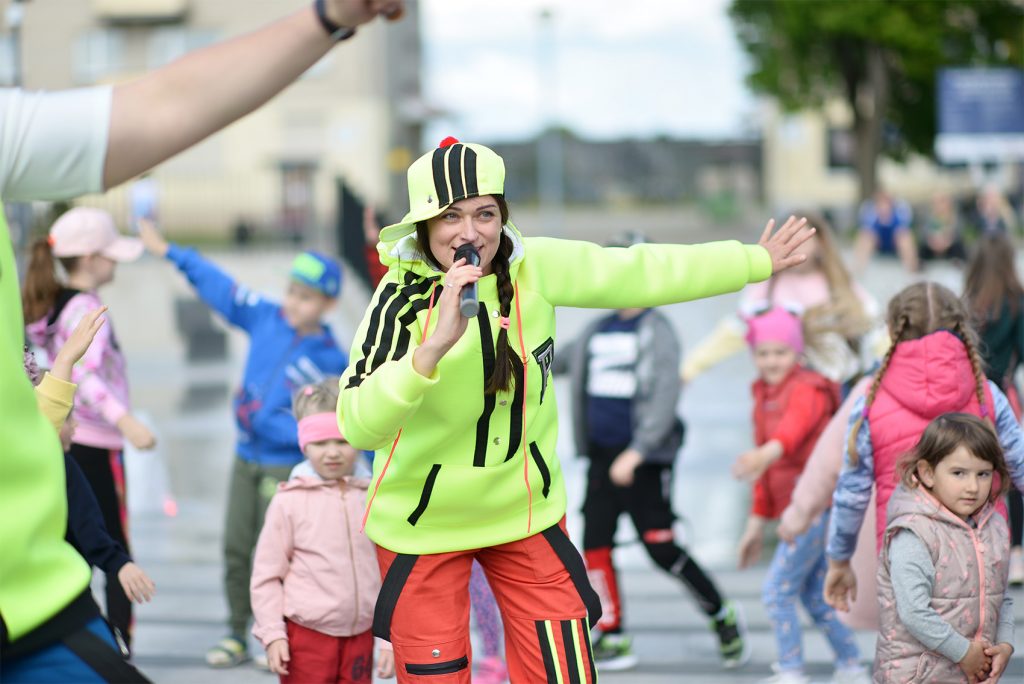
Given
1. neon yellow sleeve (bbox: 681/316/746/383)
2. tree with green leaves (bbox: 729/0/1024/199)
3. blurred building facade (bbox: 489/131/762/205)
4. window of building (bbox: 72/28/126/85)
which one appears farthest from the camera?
blurred building facade (bbox: 489/131/762/205)

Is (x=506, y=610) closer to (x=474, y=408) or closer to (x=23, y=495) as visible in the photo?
(x=474, y=408)

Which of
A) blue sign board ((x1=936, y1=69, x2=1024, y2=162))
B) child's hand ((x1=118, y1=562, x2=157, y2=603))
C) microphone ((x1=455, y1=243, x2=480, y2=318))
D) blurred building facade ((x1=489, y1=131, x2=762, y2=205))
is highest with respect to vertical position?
blurred building facade ((x1=489, y1=131, x2=762, y2=205))

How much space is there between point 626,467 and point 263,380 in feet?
4.75

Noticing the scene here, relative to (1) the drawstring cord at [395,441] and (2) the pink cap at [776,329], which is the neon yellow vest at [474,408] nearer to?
(1) the drawstring cord at [395,441]

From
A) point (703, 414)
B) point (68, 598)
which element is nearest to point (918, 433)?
point (68, 598)

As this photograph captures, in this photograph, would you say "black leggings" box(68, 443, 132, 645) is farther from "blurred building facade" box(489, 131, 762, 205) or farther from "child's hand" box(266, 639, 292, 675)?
"blurred building facade" box(489, 131, 762, 205)

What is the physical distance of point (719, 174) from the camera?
55.3 m

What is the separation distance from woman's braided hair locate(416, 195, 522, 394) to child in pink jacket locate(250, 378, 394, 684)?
2.97ft

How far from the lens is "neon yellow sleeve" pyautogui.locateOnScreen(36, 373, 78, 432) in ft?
10.3

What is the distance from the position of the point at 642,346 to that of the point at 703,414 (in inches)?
224

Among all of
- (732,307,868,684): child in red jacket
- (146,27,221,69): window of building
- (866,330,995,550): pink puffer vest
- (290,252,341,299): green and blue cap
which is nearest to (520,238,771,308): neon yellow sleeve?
(866,330,995,550): pink puffer vest

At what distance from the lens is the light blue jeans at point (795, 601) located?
4.65m

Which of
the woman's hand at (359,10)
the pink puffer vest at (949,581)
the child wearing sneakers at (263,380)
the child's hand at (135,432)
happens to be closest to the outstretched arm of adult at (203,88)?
the woman's hand at (359,10)

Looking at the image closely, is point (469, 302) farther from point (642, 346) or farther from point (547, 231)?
point (547, 231)
